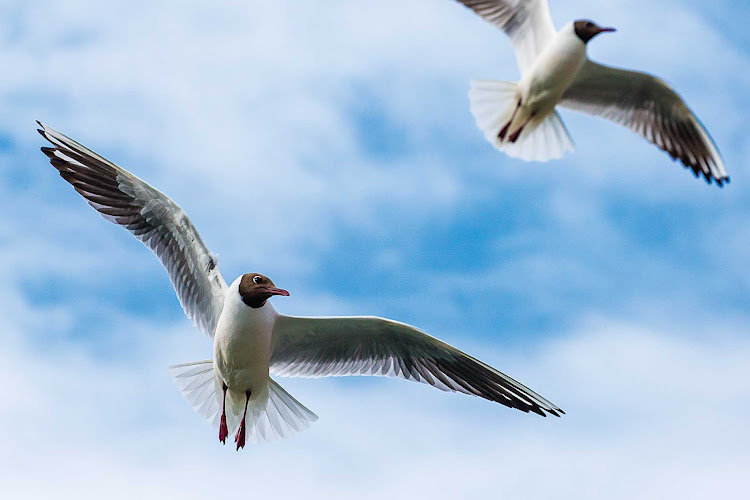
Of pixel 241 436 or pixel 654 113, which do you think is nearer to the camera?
pixel 241 436

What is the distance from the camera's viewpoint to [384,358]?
23.0 feet

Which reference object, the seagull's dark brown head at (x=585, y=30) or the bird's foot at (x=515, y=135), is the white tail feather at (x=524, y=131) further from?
the seagull's dark brown head at (x=585, y=30)

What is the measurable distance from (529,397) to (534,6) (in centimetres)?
330

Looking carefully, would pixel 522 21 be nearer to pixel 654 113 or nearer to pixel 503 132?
pixel 503 132

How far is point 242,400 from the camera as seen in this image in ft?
22.5

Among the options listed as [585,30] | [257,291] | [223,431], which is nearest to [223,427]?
[223,431]

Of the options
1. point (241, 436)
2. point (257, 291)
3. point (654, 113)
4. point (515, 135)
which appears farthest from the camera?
point (654, 113)

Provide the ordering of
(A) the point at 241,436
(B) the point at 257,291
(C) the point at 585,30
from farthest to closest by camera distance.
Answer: (C) the point at 585,30, (A) the point at 241,436, (B) the point at 257,291

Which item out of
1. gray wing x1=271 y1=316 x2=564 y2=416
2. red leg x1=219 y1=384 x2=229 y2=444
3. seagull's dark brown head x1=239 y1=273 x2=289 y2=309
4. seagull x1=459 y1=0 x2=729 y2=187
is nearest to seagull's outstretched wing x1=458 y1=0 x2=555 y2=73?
seagull x1=459 y1=0 x2=729 y2=187

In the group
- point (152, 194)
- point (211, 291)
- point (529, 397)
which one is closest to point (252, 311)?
point (211, 291)

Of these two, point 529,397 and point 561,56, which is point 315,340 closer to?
point 529,397

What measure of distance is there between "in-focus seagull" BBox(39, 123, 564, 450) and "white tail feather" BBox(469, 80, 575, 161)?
2448 mm

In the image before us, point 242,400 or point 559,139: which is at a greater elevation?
point 559,139

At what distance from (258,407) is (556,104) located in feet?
11.5
